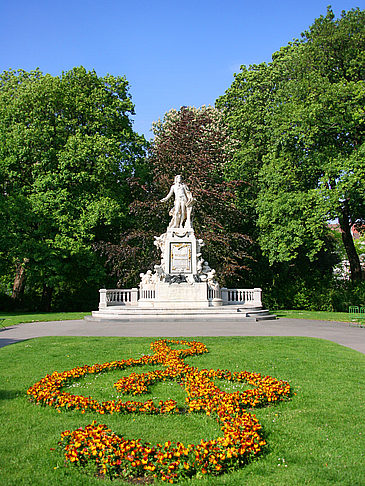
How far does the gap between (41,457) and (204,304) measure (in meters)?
16.4

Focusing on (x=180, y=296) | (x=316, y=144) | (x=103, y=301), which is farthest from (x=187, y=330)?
(x=316, y=144)

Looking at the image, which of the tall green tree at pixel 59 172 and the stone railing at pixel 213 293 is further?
the tall green tree at pixel 59 172

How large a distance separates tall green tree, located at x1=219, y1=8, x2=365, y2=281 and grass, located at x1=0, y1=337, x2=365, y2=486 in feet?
50.3

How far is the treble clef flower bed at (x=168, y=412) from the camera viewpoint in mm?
4289

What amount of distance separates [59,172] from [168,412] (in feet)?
81.5

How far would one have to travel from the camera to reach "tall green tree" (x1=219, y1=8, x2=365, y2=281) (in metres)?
23.6

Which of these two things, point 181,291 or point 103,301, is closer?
point 181,291

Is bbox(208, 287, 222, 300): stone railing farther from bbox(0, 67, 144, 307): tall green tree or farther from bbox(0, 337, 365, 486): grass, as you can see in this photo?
bbox(0, 337, 365, 486): grass

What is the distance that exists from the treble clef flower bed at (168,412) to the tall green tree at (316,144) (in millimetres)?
16649

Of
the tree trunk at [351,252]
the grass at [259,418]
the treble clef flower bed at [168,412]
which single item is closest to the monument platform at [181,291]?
the tree trunk at [351,252]

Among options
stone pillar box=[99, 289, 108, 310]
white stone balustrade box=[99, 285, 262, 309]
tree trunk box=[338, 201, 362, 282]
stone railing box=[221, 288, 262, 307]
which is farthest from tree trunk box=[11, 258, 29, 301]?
tree trunk box=[338, 201, 362, 282]

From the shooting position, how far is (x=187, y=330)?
49.9 feet

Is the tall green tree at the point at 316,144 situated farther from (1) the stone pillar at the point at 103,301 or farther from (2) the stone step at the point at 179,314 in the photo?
(1) the stone pillar at the point at 103,301

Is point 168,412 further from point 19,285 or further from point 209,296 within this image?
point 19,285
